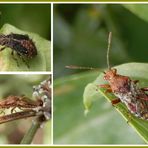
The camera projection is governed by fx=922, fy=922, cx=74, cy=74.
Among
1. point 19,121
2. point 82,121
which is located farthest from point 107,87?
point 19,121

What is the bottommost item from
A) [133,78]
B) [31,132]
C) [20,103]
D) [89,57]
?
[31,132]

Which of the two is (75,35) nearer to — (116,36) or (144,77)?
(116,36)

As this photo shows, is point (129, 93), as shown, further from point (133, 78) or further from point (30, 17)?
point (30, 17)

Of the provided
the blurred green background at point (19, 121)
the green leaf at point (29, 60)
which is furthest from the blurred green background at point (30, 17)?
the blurred green background at point (19, 121)

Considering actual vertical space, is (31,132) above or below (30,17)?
below

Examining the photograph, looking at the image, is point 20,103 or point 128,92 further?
point 20,103

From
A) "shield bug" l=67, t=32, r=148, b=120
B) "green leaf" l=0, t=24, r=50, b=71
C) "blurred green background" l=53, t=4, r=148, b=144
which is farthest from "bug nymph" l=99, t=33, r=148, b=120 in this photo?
"green leaf" l=0, t=24, r=50, b=71

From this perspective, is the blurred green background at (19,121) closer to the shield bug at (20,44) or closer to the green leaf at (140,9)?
the shield bug at (20,44)

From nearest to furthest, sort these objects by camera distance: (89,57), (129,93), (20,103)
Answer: (129,93)
(20,103)
(89,57)

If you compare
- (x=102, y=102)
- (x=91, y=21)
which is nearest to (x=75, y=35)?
(x=91, y=21)
